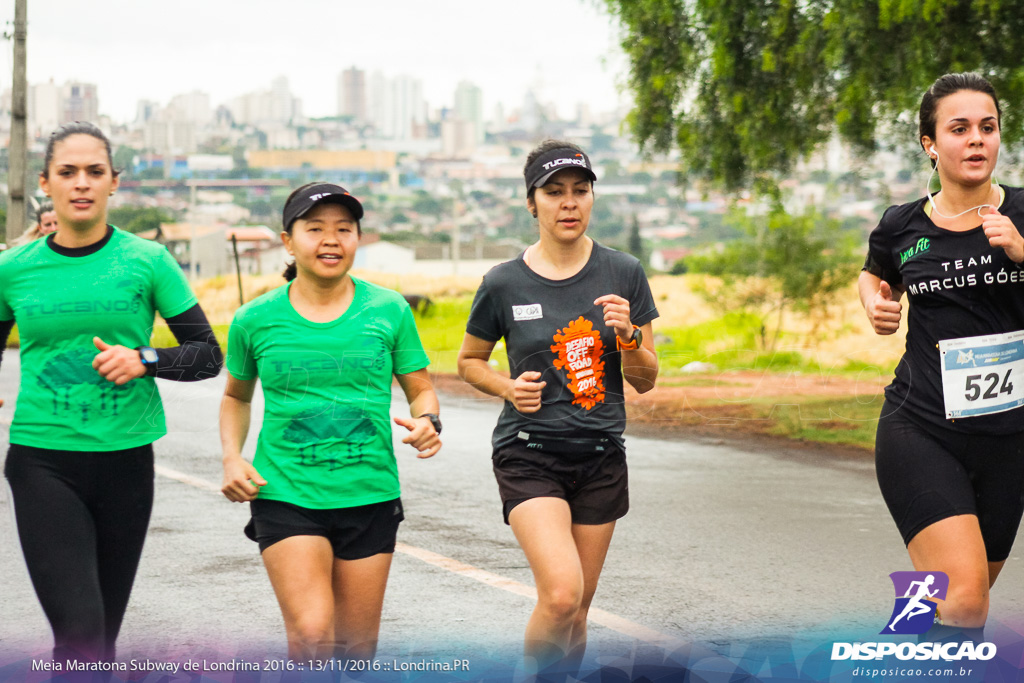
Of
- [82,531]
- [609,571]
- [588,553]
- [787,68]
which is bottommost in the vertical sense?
[609,571]

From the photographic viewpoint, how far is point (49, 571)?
3.68m

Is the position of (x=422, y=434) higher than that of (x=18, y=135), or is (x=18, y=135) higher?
(x=18, y=135)

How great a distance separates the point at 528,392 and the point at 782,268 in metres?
16.5

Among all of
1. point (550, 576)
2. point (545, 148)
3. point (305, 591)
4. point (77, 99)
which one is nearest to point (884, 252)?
point (545, 148)

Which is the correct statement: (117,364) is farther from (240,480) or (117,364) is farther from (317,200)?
(317,200)

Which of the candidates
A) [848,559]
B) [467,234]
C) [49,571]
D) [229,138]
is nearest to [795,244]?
[848,559]

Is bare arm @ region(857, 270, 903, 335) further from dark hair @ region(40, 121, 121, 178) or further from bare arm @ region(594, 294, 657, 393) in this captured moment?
dark hair @ region(40, 121, 121, 178)

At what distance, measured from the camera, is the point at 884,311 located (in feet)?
13.6

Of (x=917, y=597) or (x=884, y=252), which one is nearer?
(x=917, y=597)

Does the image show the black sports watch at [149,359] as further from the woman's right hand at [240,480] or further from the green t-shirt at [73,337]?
the woman's right hand at [240,480]

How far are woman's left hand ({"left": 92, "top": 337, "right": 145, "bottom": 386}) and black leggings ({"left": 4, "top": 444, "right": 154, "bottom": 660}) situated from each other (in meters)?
0.28

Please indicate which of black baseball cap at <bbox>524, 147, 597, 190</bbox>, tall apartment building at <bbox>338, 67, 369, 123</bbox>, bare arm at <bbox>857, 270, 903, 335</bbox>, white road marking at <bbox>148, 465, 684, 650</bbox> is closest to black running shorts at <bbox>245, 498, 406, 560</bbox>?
black baseball cap at <bbox>524, 147, 597, 190</bbox>

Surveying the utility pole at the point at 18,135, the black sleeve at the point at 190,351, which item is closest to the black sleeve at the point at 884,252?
the black sleeve at the point at 190,351

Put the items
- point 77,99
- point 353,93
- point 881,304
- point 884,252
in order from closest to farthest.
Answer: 1. point 881,304
2. point 884,252
3. point 77,99
4. point 353,93
